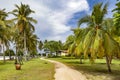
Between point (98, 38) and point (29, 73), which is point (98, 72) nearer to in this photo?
point (98, 38)

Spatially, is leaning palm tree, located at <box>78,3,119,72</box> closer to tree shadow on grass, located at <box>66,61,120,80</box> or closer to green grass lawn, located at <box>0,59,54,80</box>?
tree shadow on grass, located at <box>66,61,120,80</box>

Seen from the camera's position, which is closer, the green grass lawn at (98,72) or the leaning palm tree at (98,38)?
the green grass lawn at (98,72)

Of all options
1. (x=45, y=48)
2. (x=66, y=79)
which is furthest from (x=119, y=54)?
(x=45, y=48)

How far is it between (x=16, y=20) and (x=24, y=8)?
10.3 feet

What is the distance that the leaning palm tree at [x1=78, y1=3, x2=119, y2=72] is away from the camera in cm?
2083

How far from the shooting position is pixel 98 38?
69.4ft

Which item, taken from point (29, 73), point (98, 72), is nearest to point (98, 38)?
point (98, 72)

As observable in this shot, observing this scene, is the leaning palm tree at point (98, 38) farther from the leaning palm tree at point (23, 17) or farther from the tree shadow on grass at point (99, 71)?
the leaning palm tree at point (23, 17)

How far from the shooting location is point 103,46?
21297 mm

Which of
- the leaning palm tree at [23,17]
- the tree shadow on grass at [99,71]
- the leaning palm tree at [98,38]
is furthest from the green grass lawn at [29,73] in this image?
the leaning palm tree at [23,17]

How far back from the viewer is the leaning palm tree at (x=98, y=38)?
20.8 metres

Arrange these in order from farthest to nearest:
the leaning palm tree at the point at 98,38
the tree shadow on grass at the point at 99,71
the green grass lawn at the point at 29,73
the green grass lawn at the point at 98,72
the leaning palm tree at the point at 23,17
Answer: the leaning palm tree at the point at 23,17 < the leaning palm tree at the point at 98,38 < the tree shadow on grass at the point at 99,71 < the green grass lawn at the point at 98,72 < the green grass lawn at the point at 29,73

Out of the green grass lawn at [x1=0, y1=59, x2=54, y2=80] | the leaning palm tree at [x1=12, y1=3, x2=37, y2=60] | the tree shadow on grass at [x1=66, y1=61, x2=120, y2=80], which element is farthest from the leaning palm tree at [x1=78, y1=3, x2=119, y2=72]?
the leaning palm tree at [x1=12, y1=3, x2=37, y2=60]

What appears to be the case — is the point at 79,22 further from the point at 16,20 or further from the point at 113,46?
the point at 16,20
